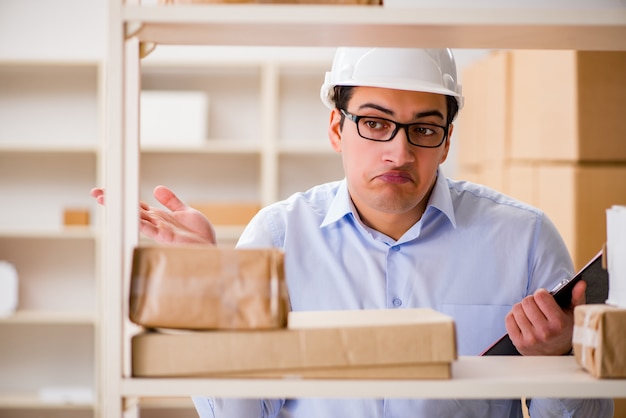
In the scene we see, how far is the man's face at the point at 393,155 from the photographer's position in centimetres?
156

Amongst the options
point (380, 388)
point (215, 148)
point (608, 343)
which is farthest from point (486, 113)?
point (380, 388)

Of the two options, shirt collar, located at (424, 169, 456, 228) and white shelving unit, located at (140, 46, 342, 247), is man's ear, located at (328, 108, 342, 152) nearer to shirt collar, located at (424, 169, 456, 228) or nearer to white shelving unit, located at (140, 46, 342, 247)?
shirt collar, located at (424, 169, 456, 228)

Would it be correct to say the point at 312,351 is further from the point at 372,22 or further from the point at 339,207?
the point at 339,207

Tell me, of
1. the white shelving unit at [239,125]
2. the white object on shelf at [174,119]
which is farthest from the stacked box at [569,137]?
the white object on shelf at [174,119]

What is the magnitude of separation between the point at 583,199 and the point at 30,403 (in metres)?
3.06

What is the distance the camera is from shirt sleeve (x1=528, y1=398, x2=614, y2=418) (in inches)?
57.3

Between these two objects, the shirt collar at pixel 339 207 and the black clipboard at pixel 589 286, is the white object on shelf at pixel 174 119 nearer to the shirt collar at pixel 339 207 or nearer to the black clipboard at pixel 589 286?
the shirt collar at pixel 339 207

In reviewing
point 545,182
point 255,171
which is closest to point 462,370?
point 545,182

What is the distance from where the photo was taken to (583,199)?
3117 mm

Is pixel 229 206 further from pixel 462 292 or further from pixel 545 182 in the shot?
pixel 462 292

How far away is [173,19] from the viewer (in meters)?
1.03

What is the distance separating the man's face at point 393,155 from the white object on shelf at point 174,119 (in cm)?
270

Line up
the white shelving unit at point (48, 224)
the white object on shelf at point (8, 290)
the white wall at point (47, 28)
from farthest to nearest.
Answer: the white wall at point (47, 28), the white shelving unit at point (48, 224), the white object on shelf at point (8, 290)

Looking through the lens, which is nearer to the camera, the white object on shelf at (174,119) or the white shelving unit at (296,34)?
the white shelving unit at (296,34)
